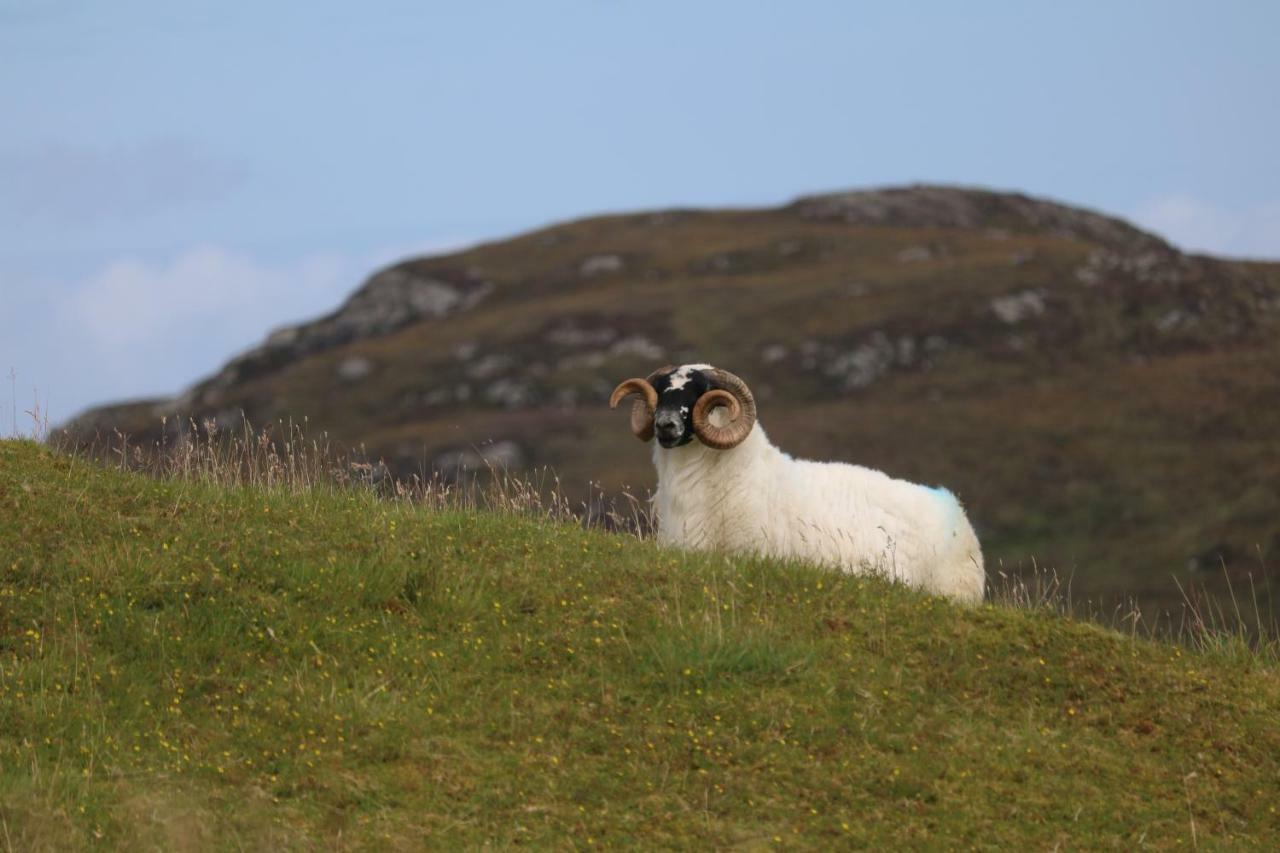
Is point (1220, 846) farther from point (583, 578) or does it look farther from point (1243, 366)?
point (1243, 366)

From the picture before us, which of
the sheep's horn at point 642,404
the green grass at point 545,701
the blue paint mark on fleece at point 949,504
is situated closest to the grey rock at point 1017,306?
the blue paint mark on fleece at point 949,504

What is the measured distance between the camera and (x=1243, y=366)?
101375 millimetres

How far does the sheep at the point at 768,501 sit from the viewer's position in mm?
18500

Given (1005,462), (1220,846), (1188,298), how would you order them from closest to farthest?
(1220,846)
(1005,462)
(1188,298)

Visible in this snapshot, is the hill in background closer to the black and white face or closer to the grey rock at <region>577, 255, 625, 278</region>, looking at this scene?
the grey rock at <region>577, 255, 625, 278</region>

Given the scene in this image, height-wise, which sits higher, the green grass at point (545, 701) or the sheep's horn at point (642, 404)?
the sheep's horn at point (642, 404)

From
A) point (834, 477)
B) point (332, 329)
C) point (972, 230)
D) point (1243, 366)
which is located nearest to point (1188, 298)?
point (1243, 366)

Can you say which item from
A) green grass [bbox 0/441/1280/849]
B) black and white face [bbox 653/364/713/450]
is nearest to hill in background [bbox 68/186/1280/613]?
black and white face [bbox 653/364/713/450]

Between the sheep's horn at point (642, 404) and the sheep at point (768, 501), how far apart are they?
0.09 feet

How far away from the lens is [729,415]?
62.0 feet

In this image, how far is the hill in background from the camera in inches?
3465

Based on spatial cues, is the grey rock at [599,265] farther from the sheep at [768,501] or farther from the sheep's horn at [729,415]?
the sheep's horn at [729,415]

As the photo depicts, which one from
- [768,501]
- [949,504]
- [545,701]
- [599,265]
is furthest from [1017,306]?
[545,701]

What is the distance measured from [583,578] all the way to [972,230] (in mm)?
133215
